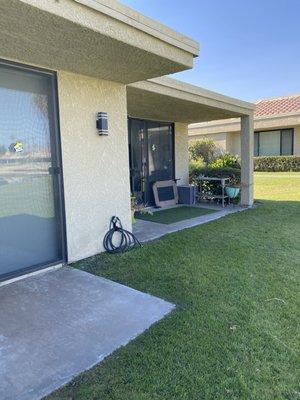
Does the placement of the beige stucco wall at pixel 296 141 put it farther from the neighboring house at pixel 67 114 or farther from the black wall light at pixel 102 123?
the black wall light at pixel 102 123

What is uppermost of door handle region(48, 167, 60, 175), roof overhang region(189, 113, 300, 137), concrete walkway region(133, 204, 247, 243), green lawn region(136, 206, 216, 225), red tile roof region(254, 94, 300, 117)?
red tile roof region(254, 94, 300, 117)

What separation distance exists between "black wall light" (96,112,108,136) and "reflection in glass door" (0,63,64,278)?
2.48ft

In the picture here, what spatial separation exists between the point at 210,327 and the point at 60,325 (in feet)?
4.57

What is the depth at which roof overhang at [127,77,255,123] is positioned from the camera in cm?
611

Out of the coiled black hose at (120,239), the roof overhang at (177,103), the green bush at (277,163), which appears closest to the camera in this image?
the coiled black hose at (120,239)

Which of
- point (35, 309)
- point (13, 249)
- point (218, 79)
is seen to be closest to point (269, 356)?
point (35, 309)

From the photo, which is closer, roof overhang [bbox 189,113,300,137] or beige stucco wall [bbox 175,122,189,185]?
beige stucco wall [bbox 175,122,189,185]

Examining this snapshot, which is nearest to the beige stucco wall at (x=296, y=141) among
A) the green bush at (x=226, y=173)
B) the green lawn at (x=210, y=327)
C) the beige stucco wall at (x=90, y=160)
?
the green bush at (x=226, y=173)

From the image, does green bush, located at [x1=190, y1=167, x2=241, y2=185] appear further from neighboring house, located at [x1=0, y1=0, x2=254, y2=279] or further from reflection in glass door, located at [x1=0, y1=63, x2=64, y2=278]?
reflection in glass door, located at [x1=0, y1=63, x2=64, y2=278]

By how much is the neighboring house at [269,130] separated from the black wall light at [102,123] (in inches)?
684

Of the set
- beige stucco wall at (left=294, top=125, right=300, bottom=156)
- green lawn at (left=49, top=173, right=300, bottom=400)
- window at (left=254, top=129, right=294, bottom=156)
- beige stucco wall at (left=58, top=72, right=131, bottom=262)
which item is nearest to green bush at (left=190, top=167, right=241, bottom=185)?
green lawn at (left=49, top=173, right=300, bottom=400)

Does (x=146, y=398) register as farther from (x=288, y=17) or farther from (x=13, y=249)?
(x=288, y=17)

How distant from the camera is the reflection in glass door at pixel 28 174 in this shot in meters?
4.00

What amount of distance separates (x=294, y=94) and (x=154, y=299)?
80.3 ft
